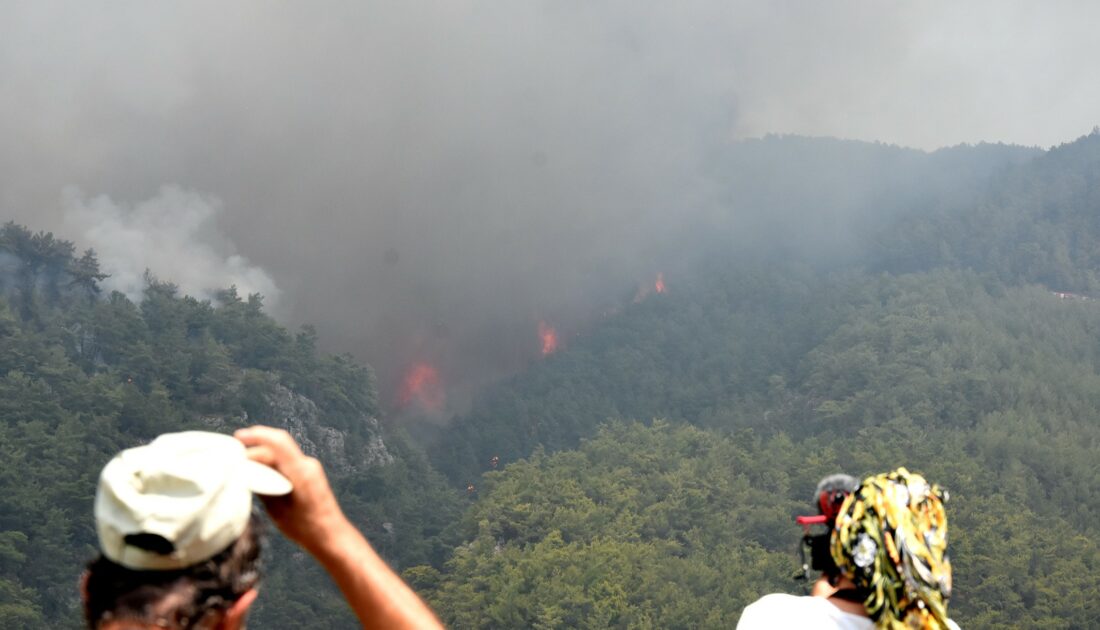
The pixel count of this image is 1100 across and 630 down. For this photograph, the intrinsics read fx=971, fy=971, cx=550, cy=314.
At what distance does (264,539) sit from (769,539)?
107 feet

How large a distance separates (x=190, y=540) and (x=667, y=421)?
4820cm

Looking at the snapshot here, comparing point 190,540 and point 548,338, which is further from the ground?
point 548,338

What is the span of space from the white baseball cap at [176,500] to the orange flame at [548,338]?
75.2 metres

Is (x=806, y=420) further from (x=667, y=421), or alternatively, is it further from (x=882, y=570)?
(x=882, y=570)

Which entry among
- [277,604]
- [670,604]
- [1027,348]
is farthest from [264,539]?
[1027,348]

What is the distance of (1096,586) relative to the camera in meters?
25.4

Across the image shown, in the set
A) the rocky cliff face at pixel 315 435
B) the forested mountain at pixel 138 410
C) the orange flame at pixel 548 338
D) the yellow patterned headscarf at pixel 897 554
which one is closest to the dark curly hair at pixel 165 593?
the yellow patterned headscarf at pixel 897 554

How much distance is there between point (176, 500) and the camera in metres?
1.28

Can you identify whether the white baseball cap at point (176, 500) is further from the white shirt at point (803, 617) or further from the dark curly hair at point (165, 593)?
the white shirt at point (803, 617)

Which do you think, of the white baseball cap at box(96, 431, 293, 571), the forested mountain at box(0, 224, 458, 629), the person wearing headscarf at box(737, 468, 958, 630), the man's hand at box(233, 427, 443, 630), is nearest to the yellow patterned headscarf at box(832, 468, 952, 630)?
the person wearing headscarf at box(737, 468, 958, 630)

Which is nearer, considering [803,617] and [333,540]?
[333,540]

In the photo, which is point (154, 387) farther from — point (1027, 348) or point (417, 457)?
point (1027, 348)

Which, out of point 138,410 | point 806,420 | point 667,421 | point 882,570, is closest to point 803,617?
point 882,570

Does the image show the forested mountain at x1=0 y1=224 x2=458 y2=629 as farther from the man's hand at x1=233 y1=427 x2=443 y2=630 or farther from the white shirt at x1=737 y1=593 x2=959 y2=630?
the man's hand at x1=233 y1=427 x2=443 y2=630
